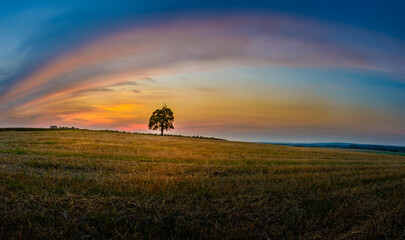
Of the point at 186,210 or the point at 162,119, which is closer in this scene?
the point at 186,210

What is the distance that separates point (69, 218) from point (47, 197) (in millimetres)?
1309

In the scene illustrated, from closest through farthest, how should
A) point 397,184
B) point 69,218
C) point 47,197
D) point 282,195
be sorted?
point 69,218 < point 47,197 < point 282,195 < point 397,184

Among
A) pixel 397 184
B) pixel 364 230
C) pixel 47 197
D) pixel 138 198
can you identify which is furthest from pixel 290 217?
pixel 397 184

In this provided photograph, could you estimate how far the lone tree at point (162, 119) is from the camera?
229 ft

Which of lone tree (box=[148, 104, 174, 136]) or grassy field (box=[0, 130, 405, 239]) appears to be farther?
lone tree (box=[148, 104, 174, 136])

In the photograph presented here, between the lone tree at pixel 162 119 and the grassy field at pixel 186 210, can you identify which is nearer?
the grassy field at pixel 186 210

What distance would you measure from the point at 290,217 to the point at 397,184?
6672 millimetres

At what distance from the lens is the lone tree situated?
229 feet

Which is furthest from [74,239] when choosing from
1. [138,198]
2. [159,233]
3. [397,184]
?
[397,184]

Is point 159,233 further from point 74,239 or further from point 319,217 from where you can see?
point 319,217

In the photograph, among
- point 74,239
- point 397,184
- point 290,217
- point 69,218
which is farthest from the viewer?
point 397,184

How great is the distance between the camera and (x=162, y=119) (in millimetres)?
69625

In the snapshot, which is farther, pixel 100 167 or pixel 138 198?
pixel 100 167

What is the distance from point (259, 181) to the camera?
8266mm
